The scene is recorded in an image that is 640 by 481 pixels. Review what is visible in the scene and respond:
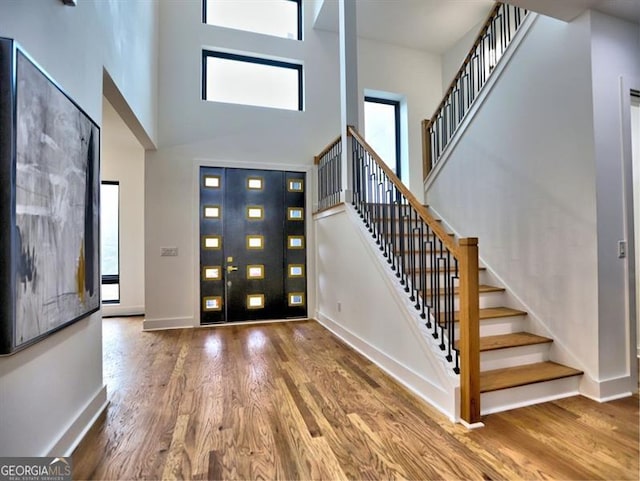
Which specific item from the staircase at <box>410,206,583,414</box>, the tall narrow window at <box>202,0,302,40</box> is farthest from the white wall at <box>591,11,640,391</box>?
the tall narrow window at <box>202,0,302,40</box>

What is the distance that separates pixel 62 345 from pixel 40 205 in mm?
810

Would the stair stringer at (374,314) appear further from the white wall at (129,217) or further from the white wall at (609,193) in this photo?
the white wall at (129,217)

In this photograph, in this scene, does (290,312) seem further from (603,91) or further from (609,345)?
(603,91)

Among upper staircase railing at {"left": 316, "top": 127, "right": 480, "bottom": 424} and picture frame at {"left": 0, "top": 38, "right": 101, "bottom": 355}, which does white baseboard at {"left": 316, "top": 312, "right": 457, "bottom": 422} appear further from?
picture frame at {"left": 0, "top": 38, "right": 101, "bottom": 355}

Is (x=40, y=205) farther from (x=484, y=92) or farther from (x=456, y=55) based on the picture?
(x=456, y=55)

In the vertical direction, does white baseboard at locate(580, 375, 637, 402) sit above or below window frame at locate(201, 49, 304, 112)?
below

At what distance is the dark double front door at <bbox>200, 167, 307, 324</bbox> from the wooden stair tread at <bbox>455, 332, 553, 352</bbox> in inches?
119

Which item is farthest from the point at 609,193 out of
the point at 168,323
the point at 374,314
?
the point at 168,323

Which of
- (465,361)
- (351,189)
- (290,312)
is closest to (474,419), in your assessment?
(465,361)

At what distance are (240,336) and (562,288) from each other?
3511mm

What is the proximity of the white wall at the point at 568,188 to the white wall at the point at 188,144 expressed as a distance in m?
3.03

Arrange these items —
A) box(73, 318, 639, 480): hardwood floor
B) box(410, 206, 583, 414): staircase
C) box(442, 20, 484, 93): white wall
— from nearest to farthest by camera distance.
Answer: box(73, 318, 639, 480): hardwood floor → box(410, 206, 583, 414): staircase → box(442, 20, 484, 93): white wall

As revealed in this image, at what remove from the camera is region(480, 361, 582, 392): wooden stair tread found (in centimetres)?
228

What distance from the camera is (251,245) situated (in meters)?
5.00
